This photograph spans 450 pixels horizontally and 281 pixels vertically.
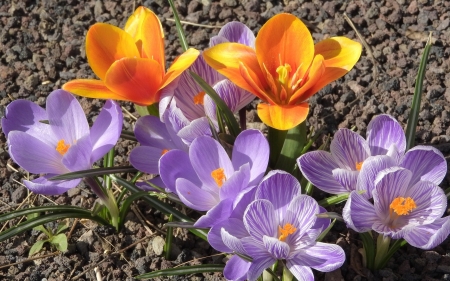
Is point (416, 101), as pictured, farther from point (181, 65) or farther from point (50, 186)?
point (50, 186)

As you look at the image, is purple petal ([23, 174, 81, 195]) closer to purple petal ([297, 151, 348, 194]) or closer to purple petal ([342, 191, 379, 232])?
purple petal ([297, 151, 348, 194])

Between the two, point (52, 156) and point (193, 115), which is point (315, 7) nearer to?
point (193, 115)

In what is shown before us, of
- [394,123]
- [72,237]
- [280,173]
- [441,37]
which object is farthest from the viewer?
[441,37]

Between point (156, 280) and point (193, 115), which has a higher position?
point (193, 115)

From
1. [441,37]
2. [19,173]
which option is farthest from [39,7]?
[441,37]

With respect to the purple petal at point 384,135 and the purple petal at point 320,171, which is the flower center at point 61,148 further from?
the purple petal at point 384,135

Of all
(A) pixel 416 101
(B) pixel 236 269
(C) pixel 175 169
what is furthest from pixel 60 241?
(A) pixel 416 101
